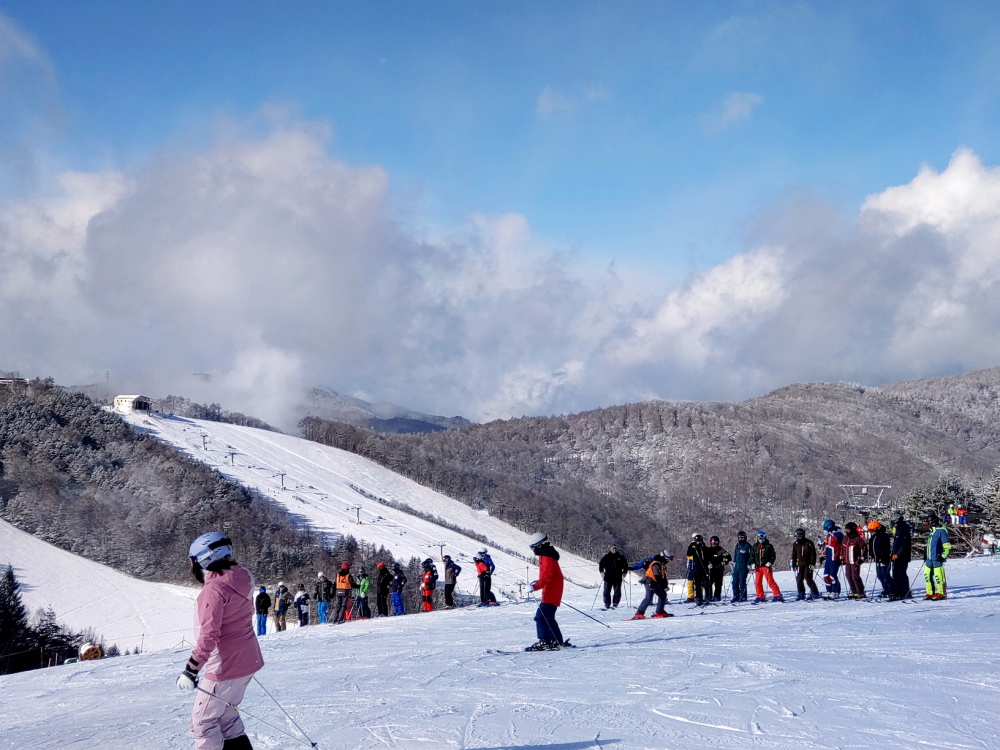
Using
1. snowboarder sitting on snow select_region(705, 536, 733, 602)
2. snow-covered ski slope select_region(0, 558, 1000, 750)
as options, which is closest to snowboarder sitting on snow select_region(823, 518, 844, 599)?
snowboarder sitting on snow select_region(705, 536, 733, 602)

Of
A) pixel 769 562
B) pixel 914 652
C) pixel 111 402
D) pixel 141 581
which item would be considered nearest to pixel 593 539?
→ pixel 141 581

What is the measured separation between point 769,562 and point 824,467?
186423 mm

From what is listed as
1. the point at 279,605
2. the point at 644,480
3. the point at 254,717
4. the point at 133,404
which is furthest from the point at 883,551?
the point at 644,480

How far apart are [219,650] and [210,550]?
2.43ft

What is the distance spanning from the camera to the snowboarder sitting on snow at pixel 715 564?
1970cm

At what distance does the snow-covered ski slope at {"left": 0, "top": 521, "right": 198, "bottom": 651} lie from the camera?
154ft

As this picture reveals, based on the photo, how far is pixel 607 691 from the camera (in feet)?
30.2

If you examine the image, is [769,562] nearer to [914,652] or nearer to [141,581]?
[914,652]

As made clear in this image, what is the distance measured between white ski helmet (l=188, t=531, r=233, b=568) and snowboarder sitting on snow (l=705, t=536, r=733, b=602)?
15.7m

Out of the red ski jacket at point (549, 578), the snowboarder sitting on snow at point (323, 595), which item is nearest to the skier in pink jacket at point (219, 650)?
the red ski jacket at point (549, 578)

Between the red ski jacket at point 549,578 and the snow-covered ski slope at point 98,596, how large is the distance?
1444 inches

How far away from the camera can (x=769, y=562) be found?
18812mm

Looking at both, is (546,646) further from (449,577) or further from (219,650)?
(449,577)

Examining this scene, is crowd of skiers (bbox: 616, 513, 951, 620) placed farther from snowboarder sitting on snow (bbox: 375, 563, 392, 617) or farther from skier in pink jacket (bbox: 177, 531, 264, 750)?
skier in pink jacket (bbox: 177, 531, 264, 750)
